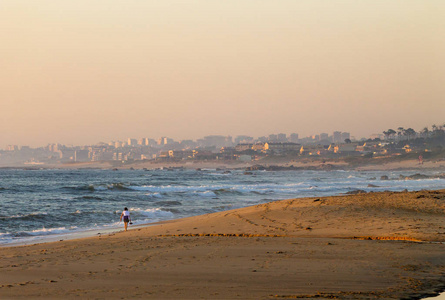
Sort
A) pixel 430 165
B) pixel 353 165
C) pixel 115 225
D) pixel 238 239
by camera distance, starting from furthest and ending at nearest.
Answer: pixel 353 165 → pixel 430 165 → pixel 115 225 → pixel 238 239

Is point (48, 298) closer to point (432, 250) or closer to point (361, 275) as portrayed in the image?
point (361, 275)

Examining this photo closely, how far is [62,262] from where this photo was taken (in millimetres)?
10484

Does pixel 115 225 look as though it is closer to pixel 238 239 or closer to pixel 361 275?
pixel 238 239

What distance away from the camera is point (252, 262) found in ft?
32.4

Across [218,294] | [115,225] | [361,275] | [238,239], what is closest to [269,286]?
[218,294]

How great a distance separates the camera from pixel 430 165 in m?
126

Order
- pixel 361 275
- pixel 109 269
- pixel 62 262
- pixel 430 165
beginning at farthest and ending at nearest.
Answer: pixel 430 165 → pixel 62 262 → pixel 109 269 → pixel 361 275

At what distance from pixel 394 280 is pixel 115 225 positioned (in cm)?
1577

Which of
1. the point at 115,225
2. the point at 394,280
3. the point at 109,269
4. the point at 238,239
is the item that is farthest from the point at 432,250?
the point at 115,225

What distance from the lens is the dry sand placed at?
7641 millimetres

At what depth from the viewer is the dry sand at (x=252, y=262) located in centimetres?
764

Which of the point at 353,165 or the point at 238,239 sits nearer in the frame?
Result: the point at 238,239

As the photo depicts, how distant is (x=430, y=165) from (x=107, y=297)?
131 m

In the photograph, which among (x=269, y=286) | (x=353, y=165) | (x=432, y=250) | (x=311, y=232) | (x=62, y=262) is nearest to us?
(x=269, y=286)
